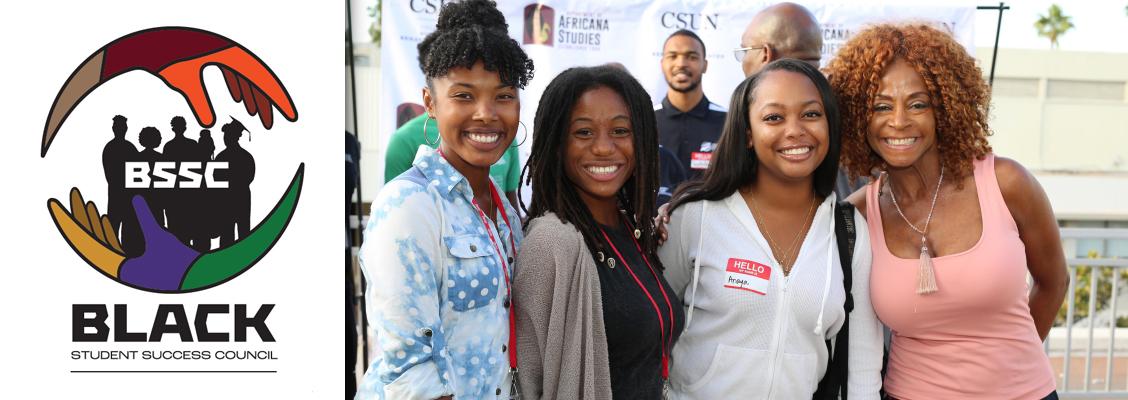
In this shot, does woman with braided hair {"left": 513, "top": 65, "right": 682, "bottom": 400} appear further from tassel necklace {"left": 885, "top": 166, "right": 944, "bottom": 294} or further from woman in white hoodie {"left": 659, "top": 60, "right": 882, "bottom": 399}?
tassel necklace {"left": 885, "top": 166, "right": 944, "bottom": 294}

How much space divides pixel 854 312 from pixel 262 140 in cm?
182

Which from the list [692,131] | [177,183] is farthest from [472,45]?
[692,131]

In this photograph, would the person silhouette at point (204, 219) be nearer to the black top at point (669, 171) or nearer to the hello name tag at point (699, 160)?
the black top at point (669, 171)

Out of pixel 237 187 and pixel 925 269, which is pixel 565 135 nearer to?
pixel 237 187

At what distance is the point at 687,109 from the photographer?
571cm

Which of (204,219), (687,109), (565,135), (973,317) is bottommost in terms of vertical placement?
(973,317)

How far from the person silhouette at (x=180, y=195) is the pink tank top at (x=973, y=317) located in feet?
6.67

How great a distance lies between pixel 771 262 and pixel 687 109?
10.6ft

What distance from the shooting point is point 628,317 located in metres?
2.31

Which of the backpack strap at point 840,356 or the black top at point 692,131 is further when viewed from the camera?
the black top at point 692,131

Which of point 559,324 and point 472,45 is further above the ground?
point 472,45

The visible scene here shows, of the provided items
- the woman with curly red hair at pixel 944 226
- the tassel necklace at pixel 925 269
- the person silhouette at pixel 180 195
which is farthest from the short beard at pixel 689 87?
the person silhouette at pixel 180 195

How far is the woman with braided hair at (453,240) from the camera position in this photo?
198cm

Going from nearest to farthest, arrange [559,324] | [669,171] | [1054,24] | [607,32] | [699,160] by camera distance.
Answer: [559,324], [669,171], [699,160], [607,32], [1054,24]
